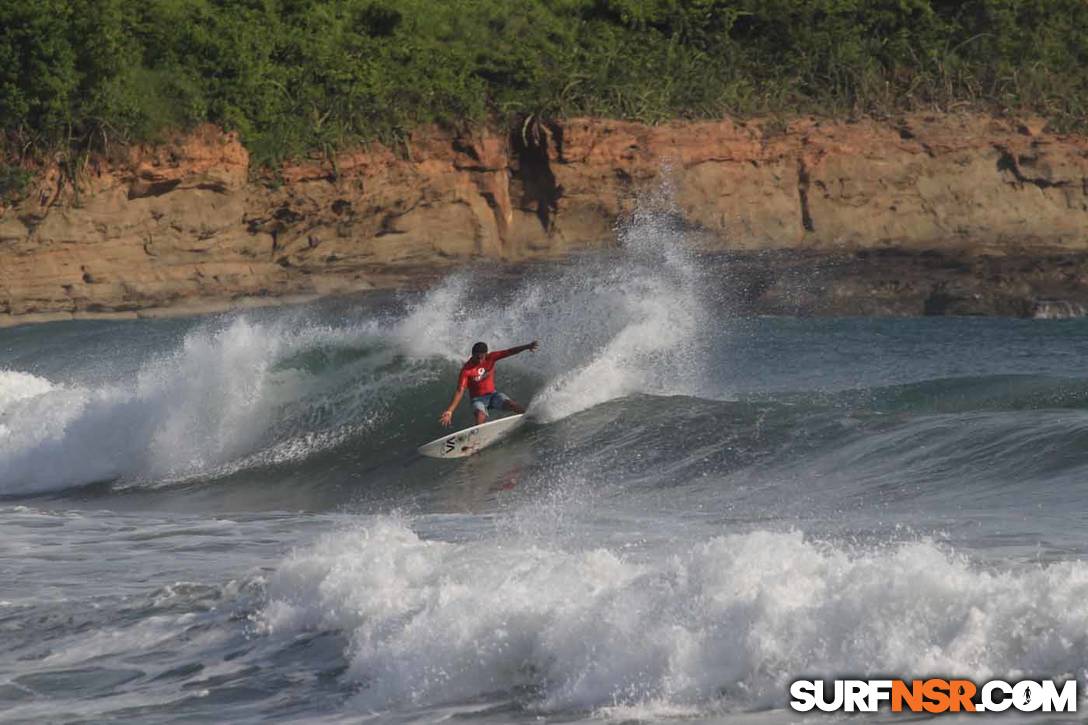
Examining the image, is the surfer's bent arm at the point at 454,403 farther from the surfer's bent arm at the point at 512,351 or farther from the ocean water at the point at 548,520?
the ocean water at the point at 548,520

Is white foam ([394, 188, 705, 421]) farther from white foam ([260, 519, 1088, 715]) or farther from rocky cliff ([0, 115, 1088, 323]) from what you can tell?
rocky cliff ([0, 115, 1088, 323])

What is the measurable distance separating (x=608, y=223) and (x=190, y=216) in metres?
9.52

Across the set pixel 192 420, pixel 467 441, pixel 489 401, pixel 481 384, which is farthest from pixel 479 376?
pixel 192 420

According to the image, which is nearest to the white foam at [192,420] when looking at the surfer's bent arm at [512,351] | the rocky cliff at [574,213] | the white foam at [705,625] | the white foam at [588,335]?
the white foam at [588,335]

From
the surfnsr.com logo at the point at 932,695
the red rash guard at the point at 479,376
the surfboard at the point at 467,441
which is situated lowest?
the surfboard at the point at 467,441

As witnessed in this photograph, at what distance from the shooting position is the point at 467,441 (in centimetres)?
1549

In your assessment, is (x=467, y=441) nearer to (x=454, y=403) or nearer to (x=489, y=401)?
(x=489, y=401)

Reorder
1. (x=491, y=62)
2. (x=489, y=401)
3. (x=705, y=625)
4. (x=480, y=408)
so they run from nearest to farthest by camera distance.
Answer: (x=705, y=625)
(x=480, y=408)
(x=489, y=401)
(x=491, y=62)

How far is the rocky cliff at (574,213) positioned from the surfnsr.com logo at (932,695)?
82.1 feet

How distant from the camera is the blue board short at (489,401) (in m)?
15.6

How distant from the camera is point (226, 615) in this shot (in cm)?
856

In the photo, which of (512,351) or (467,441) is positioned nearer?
(512,351)

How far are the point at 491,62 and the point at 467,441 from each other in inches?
898

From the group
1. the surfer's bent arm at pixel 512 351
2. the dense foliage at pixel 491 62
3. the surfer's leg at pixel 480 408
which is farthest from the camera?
the dense foliage at pixel 491 62
